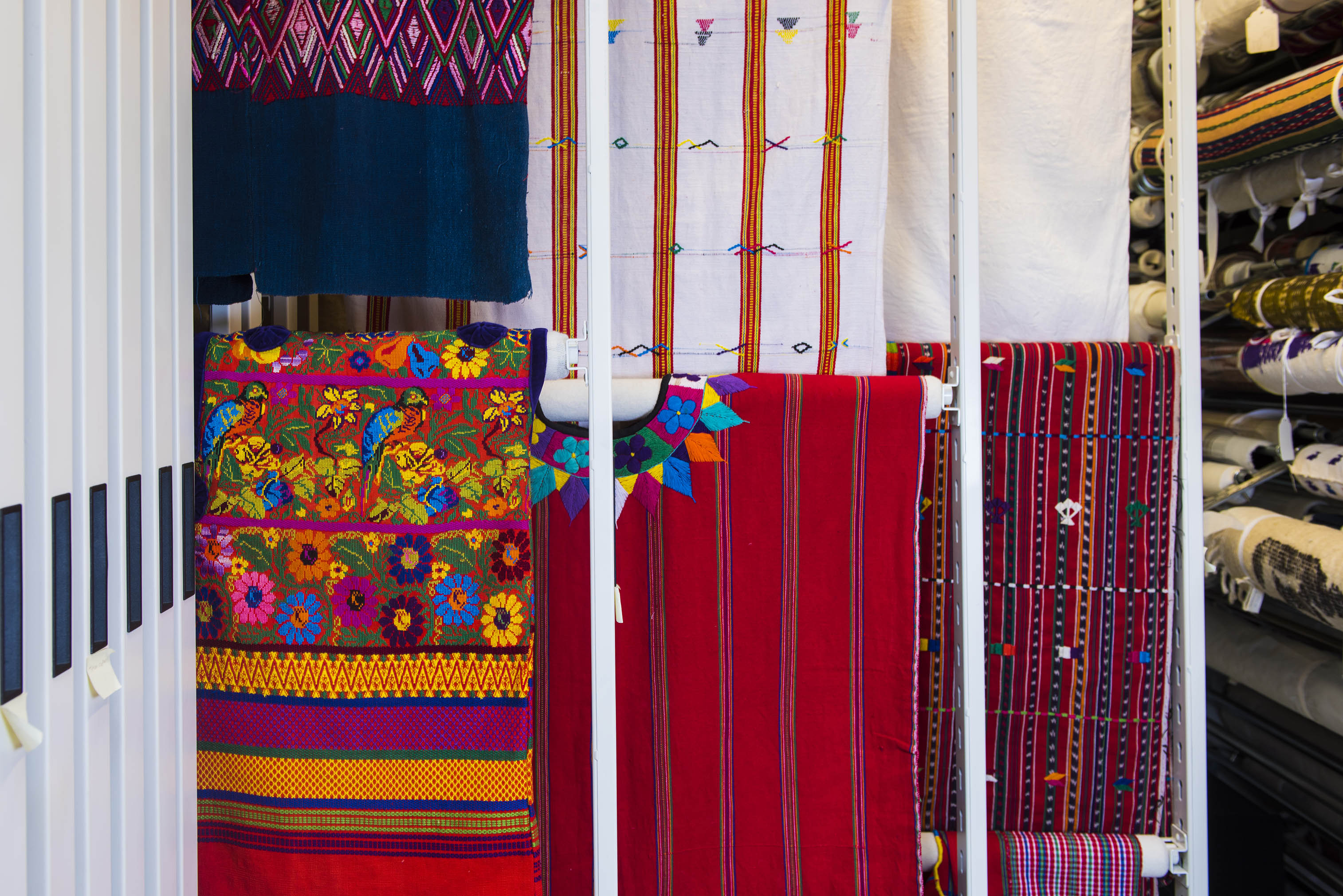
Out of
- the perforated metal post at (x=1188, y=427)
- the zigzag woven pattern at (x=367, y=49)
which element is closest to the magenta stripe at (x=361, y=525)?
the zigzag woven pattern at (x=367, y=49)

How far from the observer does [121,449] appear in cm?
86

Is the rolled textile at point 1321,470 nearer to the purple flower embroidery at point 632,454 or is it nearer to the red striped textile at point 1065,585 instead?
the red striped textile at point 1065,585

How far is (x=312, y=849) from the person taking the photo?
3.46 feet

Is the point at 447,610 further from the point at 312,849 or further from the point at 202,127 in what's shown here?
the point at 202,127

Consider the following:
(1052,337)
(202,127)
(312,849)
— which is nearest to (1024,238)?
(1052,337)

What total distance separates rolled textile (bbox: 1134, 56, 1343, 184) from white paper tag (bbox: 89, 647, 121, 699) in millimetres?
1631

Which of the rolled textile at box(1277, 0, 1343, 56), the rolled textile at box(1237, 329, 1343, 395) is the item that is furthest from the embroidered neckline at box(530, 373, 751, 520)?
the rolled textile at box(1277, 0, 1343, 56)

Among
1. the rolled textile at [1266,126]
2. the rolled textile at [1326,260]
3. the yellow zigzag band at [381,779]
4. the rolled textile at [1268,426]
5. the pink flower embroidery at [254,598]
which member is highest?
the rolled textile at [1266,126]

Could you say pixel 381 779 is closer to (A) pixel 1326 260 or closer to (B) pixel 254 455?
(B) pixel 254 455

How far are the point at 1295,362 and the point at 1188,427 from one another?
0.21 metres

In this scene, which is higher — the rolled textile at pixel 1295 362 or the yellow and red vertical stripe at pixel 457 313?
the yellow and red vertical stripe at pixel 457 313

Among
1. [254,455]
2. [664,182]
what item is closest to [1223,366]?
[664,182]

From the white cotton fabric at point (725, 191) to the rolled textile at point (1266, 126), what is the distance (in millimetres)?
548

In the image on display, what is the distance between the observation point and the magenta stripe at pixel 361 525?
1043 mm
